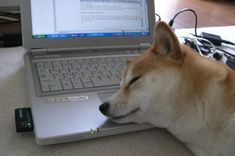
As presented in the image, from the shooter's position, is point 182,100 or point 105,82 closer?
point 182,100

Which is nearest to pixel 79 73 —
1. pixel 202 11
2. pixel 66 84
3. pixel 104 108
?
pixel 66 84

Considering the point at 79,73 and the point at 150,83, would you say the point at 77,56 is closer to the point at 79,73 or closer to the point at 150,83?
the point at 79,73

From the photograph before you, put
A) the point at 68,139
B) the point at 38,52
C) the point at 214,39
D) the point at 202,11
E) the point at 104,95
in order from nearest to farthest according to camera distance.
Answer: the point at 68,139, the point at 104,95, the point at 38,52, the point at 214,39, the point at 202,11

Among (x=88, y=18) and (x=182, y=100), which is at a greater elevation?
(x=88, y=18)

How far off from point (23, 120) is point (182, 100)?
30 cm

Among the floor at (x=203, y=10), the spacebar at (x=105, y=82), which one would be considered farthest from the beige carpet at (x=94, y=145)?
the floor at (x=203, y=10)

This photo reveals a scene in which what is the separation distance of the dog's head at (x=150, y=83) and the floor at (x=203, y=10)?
1094 millimetres

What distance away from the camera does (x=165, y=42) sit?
573mm

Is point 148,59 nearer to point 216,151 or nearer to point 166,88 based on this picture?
point 166,88

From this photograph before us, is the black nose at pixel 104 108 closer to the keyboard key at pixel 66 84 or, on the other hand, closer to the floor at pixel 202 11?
the keyboard key at pixel 66 84

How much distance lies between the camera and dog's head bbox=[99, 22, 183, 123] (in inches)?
21.8

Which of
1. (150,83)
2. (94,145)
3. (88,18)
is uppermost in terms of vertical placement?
(88,18)

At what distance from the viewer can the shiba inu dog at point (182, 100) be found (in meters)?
Result: 0.54

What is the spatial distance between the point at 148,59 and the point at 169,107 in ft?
0.33
